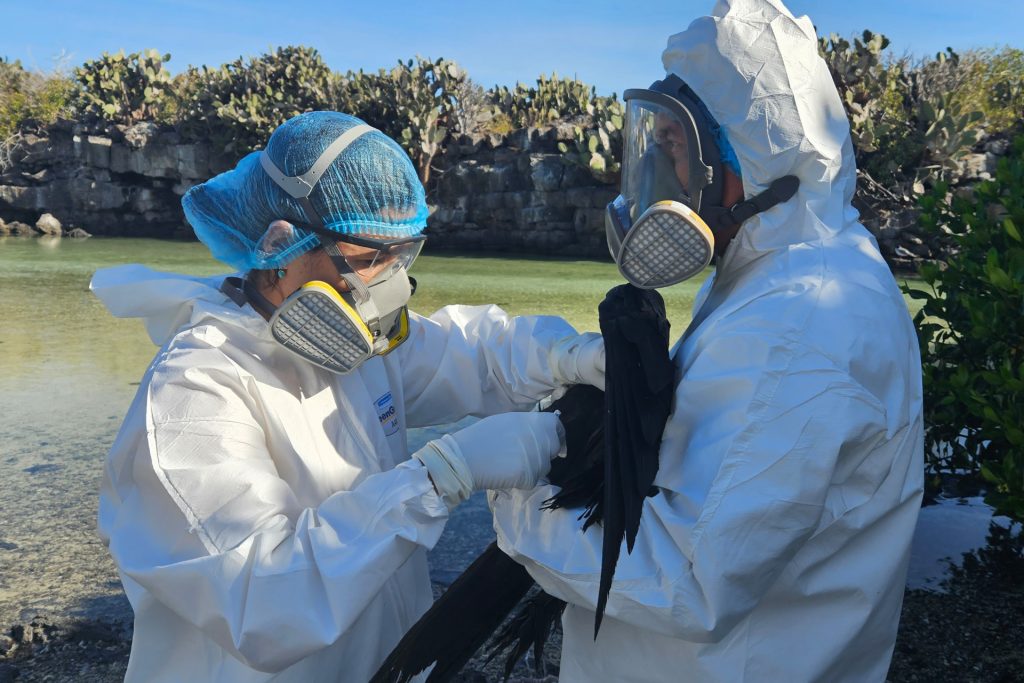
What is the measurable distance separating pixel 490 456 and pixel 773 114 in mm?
915

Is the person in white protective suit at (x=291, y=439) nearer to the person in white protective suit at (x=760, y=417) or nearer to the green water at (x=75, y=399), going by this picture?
the person in white protective suit at (x=760, y=417)

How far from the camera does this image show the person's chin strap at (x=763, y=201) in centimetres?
181

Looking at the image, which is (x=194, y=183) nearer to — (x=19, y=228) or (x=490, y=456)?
(x=19, y=228)

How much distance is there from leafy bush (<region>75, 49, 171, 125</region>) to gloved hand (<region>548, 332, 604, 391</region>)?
2027cm

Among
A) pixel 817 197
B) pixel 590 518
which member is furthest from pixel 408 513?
pixel 817 197

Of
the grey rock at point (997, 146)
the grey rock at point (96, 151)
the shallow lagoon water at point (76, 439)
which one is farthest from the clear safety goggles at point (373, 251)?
the grey rock at point (96, 151)

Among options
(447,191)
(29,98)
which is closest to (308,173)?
(447,191)

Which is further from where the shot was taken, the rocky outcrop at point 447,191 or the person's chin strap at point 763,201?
the rocky outcrop at point 447,191

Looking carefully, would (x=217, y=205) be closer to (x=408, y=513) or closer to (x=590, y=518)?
(x=408, y=513)

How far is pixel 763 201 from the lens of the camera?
1.81 metres

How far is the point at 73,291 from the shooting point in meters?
9.37

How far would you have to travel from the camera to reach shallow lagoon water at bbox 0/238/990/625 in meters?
3.51

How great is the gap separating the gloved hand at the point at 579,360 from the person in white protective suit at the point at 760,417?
207 mm

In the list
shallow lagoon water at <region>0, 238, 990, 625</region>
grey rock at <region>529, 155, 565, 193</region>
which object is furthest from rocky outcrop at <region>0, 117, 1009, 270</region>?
shallow lagoon water at <region>0, 238, 990, 625</region>
